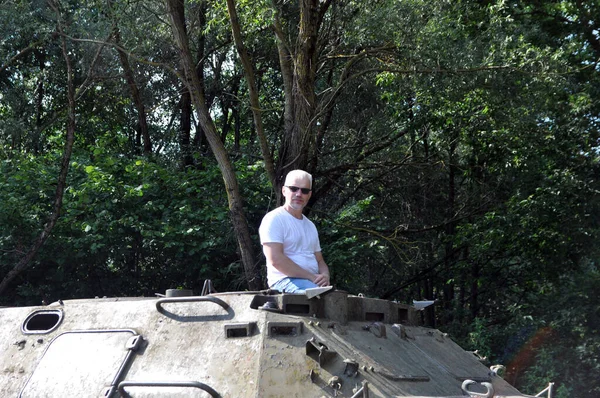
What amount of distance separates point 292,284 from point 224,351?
1079 mm

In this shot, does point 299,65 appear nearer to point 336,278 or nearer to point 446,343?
point 336,278

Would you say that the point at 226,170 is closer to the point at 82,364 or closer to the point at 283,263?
the point at 283,263

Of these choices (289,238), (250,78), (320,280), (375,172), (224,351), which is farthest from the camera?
(375,172)

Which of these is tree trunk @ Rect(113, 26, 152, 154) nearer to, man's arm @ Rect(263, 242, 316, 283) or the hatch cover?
man's arm @ Rect(263, 242, 316, 283)

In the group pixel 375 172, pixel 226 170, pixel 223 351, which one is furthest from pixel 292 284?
pixel 375 172

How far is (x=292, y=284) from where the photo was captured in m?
6.59

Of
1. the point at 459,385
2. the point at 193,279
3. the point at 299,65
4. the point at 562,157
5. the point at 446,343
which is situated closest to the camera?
the point at 459,385

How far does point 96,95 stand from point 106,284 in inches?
224

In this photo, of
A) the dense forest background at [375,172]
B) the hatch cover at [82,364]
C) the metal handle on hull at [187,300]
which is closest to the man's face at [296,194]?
the metal handle on hull at [187,300]

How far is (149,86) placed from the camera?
17.0 m

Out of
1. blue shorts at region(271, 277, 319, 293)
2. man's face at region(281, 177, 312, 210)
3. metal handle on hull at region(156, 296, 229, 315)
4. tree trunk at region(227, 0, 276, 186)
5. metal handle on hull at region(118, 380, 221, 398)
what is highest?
tree trunk at region(227, 0, 276, 186)

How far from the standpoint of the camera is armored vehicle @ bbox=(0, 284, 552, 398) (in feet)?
17.7

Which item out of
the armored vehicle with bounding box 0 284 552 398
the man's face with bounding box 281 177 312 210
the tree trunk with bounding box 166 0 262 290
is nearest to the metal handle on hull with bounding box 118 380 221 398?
the armored vehicle with bounding box 0 284 552 398

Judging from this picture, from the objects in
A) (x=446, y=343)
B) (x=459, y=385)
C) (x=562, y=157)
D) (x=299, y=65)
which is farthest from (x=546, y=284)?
(x=459, y=385)
